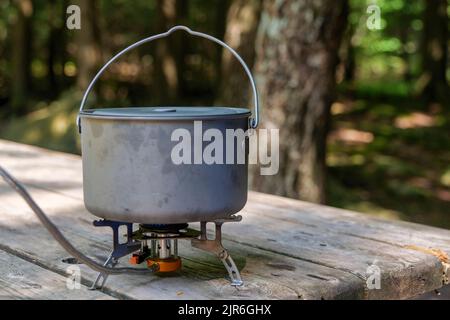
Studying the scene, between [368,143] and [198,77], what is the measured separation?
8622mm

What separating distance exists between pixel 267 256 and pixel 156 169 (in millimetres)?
633

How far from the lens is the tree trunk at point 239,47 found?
7109 mm

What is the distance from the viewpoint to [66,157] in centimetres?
420

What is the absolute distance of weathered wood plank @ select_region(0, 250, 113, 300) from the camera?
1860 millimetres

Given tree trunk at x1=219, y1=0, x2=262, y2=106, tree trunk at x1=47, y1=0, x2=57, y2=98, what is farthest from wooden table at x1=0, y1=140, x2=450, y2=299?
tree trunk at x1=47, y1=0, x2=57, y2=98

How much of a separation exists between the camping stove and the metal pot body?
4.4 inches

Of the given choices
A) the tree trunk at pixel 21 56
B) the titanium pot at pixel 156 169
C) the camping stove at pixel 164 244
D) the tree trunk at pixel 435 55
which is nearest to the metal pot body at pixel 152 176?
the titanium pot at pixel 156 169

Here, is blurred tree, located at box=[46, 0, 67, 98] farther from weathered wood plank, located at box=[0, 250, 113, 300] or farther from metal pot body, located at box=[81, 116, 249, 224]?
metal pot body, located at box=[81, 116, 249, 224]

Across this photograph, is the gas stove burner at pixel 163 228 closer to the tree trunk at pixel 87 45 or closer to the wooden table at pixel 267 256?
the wooden table at pixel 267 256

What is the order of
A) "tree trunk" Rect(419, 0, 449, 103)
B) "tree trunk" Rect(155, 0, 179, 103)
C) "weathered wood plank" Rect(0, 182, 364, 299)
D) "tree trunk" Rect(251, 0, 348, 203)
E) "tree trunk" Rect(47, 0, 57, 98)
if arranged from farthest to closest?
"tree trunk" Rect(47, 0, 57, 98), "tree trunk" Rect(419, 0, 449, 103), "tree trunk" Rect(155, 0, 179, 103), "tree trunk" Rect(251, 0, 348, 203), "weathered wood plank" Rect(0, 182, 364, 299)

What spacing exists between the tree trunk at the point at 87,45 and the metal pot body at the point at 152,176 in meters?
9.48
